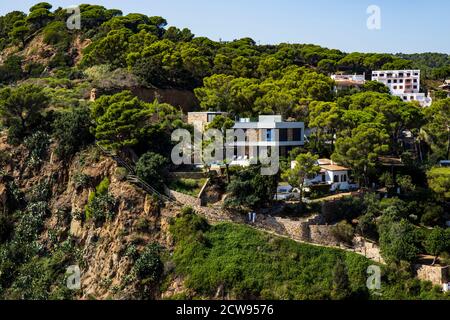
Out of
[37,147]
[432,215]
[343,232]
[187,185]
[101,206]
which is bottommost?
[343,232]

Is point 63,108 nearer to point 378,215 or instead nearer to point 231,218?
point 231,218

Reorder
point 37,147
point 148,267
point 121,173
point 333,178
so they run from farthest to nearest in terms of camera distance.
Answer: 1. point 37,147
2. point 333,178
3. point 121,173
4. point 148,267

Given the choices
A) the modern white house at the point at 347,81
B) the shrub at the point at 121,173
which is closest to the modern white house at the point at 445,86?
the modern white house at the point at 347,81

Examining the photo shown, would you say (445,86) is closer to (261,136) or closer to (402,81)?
(402,81)

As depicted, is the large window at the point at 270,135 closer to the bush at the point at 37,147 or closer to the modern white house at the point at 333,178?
the modern white house at the point at 333,178

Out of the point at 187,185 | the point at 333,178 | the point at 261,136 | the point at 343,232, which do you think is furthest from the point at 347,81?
the point at 187,185

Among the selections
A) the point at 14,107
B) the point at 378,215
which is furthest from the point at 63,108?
the point at 378,215
